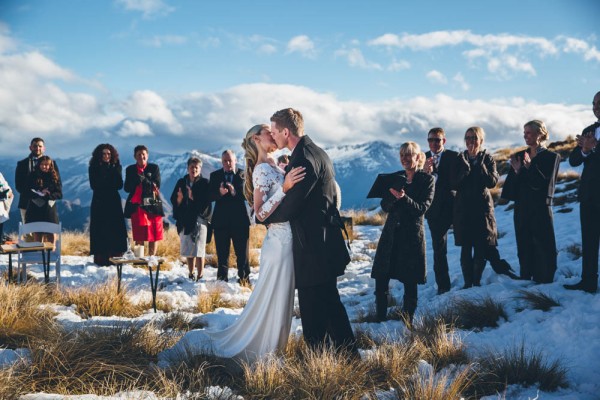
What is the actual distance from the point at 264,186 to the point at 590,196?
3.62m

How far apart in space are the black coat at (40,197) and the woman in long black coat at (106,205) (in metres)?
0.63

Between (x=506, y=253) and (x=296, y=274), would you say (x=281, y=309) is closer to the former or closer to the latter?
(x=296, y=274)

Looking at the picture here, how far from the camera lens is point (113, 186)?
340 inches

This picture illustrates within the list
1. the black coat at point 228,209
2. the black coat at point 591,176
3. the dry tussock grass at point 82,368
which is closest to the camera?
the dry tussock grass at point 82,368

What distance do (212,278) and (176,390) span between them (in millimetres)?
5690

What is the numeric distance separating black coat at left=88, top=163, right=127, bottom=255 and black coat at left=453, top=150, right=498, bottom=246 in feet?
18.1

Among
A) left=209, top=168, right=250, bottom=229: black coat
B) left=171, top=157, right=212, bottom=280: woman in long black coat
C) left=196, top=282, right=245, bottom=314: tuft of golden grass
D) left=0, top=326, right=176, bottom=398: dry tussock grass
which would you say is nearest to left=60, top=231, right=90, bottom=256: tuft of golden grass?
left=171, top=157, right=212, bottom=280: woman in long black coat

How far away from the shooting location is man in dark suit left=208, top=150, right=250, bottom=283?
787 centimetres

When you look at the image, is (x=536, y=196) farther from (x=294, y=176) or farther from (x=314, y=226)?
(x=294, y=176)

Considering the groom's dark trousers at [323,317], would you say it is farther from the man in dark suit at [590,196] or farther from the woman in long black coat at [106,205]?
the woman in long black coat at [106,205]

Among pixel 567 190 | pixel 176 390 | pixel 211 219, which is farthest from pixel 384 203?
pixel 567 190

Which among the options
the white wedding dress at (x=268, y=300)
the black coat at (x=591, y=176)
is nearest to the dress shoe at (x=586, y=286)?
the black coat at (x=591, y=176)

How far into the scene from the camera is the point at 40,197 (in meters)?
8.41

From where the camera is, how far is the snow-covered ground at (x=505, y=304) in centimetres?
416
